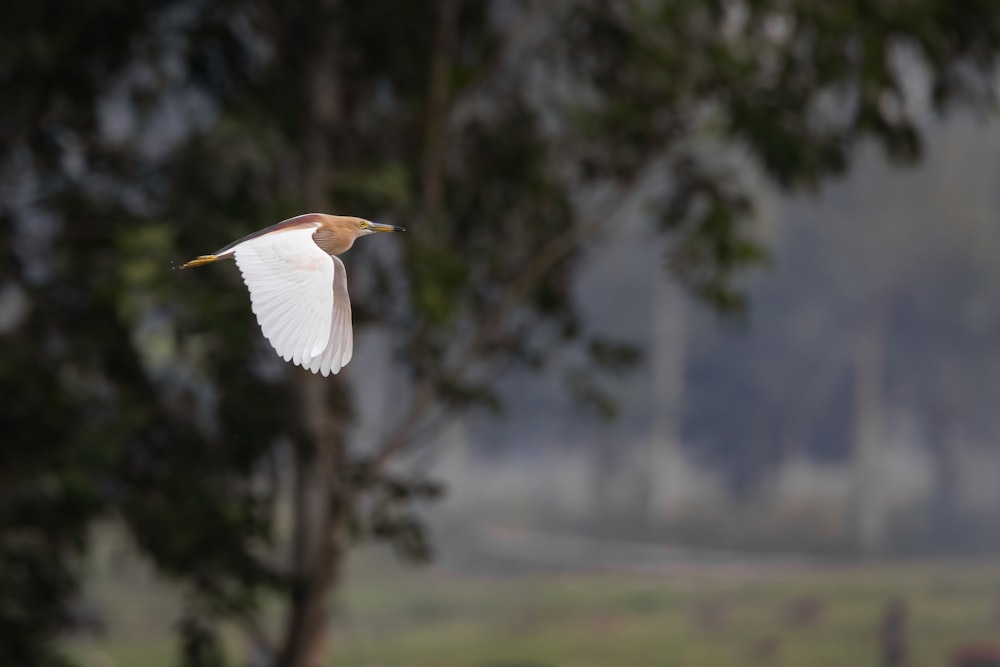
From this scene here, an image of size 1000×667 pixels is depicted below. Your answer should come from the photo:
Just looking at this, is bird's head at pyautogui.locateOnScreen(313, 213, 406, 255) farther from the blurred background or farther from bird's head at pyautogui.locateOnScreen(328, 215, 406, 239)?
the blurred background

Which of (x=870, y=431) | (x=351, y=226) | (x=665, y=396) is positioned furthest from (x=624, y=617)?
(x=351, y=226)

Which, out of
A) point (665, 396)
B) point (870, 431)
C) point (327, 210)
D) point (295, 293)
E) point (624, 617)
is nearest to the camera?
point (295, 293)

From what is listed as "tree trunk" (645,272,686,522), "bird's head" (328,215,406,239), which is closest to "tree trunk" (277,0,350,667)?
"bird's head" (328,215,406,239)

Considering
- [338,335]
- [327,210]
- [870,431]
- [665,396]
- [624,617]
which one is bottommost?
[338,335]

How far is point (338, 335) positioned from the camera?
2.52ft

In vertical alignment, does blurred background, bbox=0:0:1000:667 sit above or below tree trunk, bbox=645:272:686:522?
below

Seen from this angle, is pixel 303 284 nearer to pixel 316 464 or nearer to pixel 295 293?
pixel 295 293

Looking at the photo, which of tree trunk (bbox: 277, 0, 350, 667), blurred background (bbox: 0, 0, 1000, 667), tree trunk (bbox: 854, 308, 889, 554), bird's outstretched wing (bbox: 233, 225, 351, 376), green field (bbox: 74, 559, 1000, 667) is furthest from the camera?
tree trunk (bbox: 854, 308, 889, 554)

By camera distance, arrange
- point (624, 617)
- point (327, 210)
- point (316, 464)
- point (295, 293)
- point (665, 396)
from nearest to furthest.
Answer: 1. point (295, 293)
2. point (327, 210)
3. point (316, 464)
4. point (624, 617)
5. point (665, 396)

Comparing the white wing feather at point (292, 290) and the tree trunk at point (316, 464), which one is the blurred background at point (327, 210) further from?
the white wing feather at point (292, 290)

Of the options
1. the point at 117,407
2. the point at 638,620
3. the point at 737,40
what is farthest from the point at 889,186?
the point at 117,407

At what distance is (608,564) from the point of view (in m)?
30.5

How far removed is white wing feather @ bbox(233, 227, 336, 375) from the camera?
28.1 inches

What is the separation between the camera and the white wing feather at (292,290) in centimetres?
71
